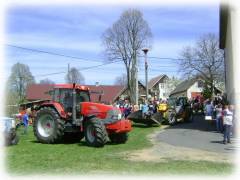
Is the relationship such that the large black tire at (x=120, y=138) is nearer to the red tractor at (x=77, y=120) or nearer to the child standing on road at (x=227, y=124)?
the red tractor at (x=77, y=120)

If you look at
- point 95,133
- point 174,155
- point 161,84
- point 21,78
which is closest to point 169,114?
point 95,133

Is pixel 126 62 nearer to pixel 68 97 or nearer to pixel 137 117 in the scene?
pixel 137 117

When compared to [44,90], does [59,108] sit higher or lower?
lower

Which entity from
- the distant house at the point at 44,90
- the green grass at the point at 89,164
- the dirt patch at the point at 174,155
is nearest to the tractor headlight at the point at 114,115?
the green grass at the point at 89,164

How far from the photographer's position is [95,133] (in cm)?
1523

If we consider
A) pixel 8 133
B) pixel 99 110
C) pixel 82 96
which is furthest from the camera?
pixel 82 96

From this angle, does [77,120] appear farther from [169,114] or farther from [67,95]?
[169,114]

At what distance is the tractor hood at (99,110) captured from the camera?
634 inches

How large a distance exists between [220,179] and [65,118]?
8.63 m

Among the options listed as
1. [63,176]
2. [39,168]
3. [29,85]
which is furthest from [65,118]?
[29,85]

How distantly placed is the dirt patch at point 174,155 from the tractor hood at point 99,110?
7.39 feet

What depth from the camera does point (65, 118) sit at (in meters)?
16.7

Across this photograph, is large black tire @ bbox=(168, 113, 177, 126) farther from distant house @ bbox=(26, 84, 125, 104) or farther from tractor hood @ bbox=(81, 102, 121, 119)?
distant house @ bbox=(26, 84, 125, 104)

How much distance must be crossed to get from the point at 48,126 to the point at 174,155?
615cm
